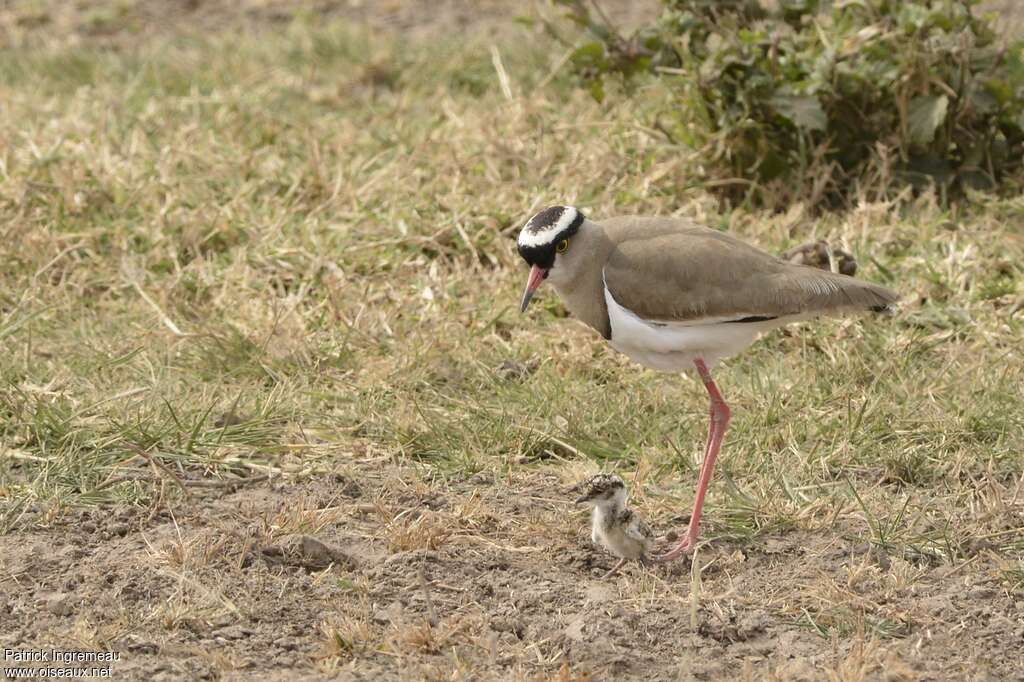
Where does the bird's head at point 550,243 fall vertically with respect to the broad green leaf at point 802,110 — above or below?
above

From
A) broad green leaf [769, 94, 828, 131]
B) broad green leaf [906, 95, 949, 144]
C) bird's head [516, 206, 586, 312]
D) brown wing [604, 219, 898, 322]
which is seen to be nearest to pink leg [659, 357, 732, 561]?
brown wing [604, 219, 898, 322]

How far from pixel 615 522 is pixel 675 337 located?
0.67 metres

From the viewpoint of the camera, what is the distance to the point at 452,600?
431 cm

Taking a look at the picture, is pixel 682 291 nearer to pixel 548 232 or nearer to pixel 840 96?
pixel 548 232

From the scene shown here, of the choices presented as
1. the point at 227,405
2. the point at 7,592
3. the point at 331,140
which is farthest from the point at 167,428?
the point at 331,140

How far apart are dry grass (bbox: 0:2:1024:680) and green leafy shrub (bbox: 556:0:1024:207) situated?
21cm

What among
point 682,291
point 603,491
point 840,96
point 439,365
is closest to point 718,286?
point 682,291

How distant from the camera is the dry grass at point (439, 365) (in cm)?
455

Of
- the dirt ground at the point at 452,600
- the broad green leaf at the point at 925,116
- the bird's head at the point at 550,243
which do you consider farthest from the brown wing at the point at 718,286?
the broad green leaf at the point at 925,116

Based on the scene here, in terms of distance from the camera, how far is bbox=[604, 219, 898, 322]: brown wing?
15.6ft

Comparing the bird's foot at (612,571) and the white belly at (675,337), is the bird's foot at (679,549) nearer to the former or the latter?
the bird's foot at (612,571)

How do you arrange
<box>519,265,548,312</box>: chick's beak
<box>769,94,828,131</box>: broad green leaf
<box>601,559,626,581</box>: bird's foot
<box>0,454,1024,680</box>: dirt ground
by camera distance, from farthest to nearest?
<box>769,94,828,131</box>: broad green leaf
<box>519,265,548,312</box>: chick's beak
<box>601,559,626,581</box>: bird's foot
<box>0,454,1024,680</box>: dirt ground

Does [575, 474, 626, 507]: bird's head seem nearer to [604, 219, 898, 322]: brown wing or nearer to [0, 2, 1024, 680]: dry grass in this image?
[0, 2, 1024, 680]: dry grass

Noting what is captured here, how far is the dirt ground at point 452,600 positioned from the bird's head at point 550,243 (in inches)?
30.6
